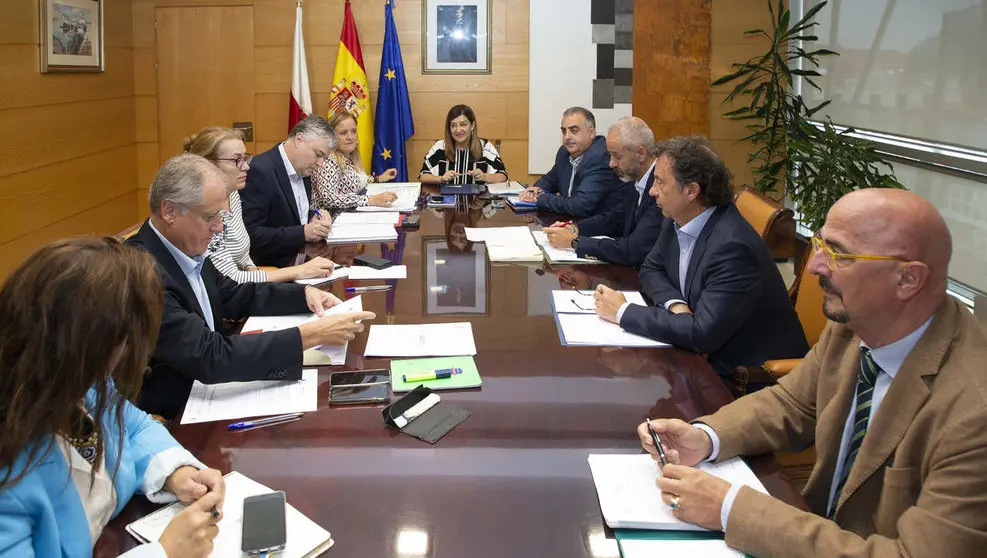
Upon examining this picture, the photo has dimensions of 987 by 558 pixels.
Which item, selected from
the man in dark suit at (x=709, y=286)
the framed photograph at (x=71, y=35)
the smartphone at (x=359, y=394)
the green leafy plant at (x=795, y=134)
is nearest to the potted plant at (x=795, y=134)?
the green leafy plant at (x=795, y=134)

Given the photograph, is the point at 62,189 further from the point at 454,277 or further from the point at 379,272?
the point at 454,277

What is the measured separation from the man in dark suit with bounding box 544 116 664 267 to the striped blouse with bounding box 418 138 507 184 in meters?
1.72

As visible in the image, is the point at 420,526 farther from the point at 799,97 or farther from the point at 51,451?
the point at 799,97

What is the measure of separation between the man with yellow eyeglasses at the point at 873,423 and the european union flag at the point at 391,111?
16.7 ft

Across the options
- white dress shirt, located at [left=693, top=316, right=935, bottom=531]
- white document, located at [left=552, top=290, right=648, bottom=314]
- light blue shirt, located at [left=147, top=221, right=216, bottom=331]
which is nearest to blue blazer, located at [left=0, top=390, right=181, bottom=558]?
light blue shirt, located at [left=147, top=221, right=216, bottom=331]

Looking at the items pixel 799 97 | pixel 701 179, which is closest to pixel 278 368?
pixel 701 179

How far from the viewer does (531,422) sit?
1616 millimetres

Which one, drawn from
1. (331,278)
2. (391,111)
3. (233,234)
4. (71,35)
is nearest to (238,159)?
(233,234)

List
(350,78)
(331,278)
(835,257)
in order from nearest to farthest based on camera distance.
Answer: (835,257) → (331,278) → (350,78)

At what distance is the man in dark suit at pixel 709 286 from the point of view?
217cm

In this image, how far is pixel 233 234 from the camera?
3020mm

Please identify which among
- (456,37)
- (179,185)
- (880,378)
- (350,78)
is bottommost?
(880,378)

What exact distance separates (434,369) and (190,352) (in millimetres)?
562

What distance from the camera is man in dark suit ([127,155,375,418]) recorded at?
1.79m
